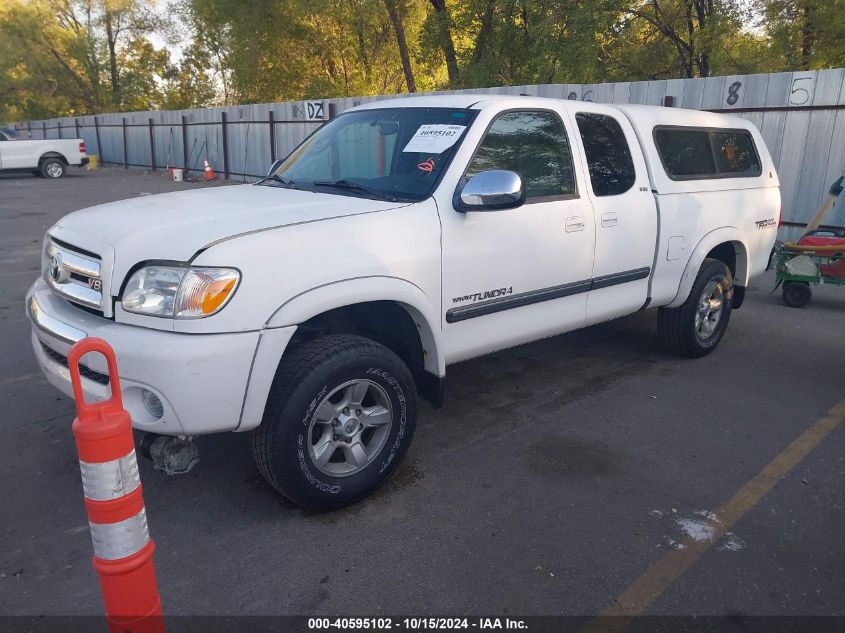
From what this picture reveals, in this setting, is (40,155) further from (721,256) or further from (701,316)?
(701,316)

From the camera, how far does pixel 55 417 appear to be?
4254 mm

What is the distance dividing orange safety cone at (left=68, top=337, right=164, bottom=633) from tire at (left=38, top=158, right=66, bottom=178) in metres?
25.6

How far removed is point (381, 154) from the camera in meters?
3.93

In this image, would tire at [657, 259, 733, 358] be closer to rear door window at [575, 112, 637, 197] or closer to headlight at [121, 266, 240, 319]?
rear door window at [575, 112, 637, 197]

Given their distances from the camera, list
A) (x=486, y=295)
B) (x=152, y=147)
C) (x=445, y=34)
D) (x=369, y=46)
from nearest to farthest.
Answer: (x=486, y=295) < (x=445, y=34) < (x=152, y=147) < (x=369, y=46)

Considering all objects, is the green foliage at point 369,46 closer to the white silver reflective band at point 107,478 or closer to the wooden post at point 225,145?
the wooden post at point 225,145

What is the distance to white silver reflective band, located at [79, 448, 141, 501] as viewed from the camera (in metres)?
1.91

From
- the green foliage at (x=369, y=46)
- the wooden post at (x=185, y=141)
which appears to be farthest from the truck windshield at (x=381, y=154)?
the wooden post at (x=185, y=141)

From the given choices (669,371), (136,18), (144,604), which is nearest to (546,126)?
(669,371)

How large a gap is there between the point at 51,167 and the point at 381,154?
79.7 feet

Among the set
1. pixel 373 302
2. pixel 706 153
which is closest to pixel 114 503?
pixel 373 302

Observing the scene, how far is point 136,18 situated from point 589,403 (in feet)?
160

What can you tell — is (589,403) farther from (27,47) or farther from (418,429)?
(27,47)

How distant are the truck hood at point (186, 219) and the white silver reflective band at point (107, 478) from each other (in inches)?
41.7
